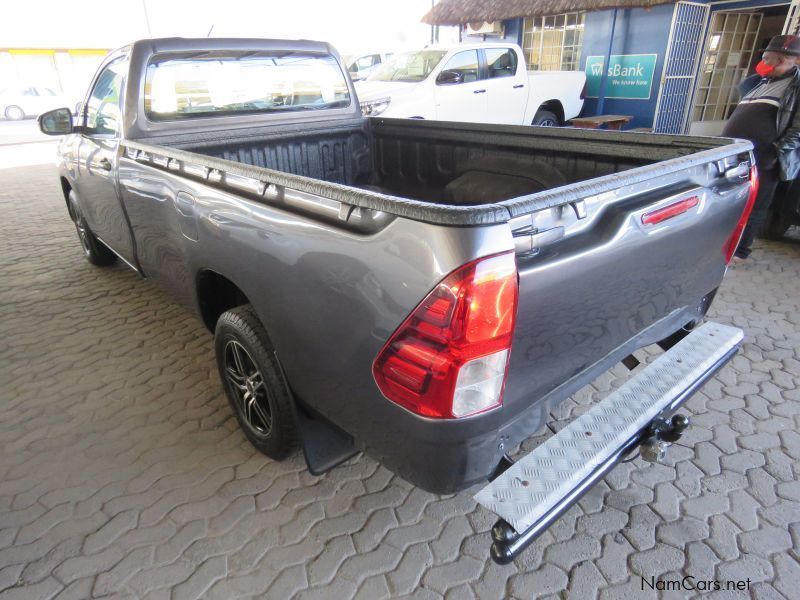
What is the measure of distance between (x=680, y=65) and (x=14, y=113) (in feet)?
81.4

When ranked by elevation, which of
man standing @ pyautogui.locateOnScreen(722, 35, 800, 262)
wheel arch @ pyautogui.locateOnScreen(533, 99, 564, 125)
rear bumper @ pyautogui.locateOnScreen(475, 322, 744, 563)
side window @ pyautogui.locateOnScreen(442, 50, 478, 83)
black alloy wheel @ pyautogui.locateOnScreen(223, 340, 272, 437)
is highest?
side window @ pyautogui.locateOnScreen(442, 50, 478, 83)

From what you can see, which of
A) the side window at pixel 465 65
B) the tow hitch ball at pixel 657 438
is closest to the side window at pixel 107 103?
the tow hitch ball at pixel 657 438

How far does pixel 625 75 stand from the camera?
34.2ft

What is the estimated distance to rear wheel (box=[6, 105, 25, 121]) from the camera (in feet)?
70.2

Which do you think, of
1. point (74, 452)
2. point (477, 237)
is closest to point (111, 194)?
point (74, 452)

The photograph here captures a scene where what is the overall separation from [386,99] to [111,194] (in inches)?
194

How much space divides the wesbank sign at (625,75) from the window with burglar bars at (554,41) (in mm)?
539

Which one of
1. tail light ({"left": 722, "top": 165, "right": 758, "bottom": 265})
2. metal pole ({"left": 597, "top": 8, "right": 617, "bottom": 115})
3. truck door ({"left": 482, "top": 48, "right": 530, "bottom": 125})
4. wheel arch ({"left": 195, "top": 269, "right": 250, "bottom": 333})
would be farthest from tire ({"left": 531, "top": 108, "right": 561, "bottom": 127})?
wheel arch ({"left": 195, "top": 269, "right": 250, "bottom": 333})

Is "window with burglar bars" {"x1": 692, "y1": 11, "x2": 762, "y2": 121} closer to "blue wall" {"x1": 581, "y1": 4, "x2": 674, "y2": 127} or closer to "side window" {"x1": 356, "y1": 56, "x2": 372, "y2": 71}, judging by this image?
"blue wall" {"x1": 581, "y1": 4, "x2": 674, "y2": 127}

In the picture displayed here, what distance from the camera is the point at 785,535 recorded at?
2051 millimetres

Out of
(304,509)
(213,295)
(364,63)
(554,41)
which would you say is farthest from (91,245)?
(364,63)

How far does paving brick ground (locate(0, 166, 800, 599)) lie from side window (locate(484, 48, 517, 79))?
22.0 feet

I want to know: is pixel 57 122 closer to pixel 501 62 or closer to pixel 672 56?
pixel 501 62

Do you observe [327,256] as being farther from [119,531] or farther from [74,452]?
[74,452]
